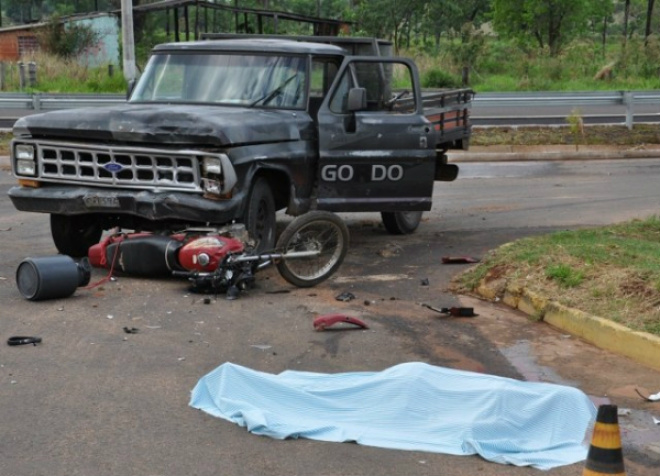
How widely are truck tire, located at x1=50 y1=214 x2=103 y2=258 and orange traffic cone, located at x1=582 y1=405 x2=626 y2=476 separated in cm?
710

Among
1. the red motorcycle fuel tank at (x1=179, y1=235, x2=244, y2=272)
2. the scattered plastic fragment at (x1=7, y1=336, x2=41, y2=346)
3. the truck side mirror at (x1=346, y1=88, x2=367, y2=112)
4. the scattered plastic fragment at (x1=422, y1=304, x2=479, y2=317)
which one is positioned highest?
the truck side mirror at (x1=346, y1=88, x2=367, y2=112)

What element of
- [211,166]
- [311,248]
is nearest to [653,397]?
[311,248]

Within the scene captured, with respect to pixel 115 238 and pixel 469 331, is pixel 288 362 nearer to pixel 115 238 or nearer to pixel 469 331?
pixel 469 331

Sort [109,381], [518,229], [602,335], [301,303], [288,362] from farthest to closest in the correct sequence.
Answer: [518,229] → [301,303] → [602,335] → [288,362] → [109,381]

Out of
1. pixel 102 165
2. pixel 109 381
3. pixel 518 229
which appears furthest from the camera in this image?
pixel 518 229

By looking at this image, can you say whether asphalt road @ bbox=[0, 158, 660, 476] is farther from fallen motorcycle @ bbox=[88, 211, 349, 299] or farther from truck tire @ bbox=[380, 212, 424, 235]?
truck tire @ bbox=[380, 212, 424, 235]

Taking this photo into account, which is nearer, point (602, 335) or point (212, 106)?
point (602, 335)

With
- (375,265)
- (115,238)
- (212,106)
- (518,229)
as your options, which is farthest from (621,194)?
(115,238)

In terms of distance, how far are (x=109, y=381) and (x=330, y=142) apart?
459 centimetres

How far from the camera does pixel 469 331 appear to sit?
321 inches

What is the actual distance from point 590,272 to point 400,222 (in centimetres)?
395

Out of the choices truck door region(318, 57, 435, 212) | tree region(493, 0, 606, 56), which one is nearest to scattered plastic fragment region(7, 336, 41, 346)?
truck door region(318, 57, 435, 212)

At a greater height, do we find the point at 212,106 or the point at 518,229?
the point at 212,106

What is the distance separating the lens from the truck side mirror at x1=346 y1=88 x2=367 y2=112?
1051 cm
